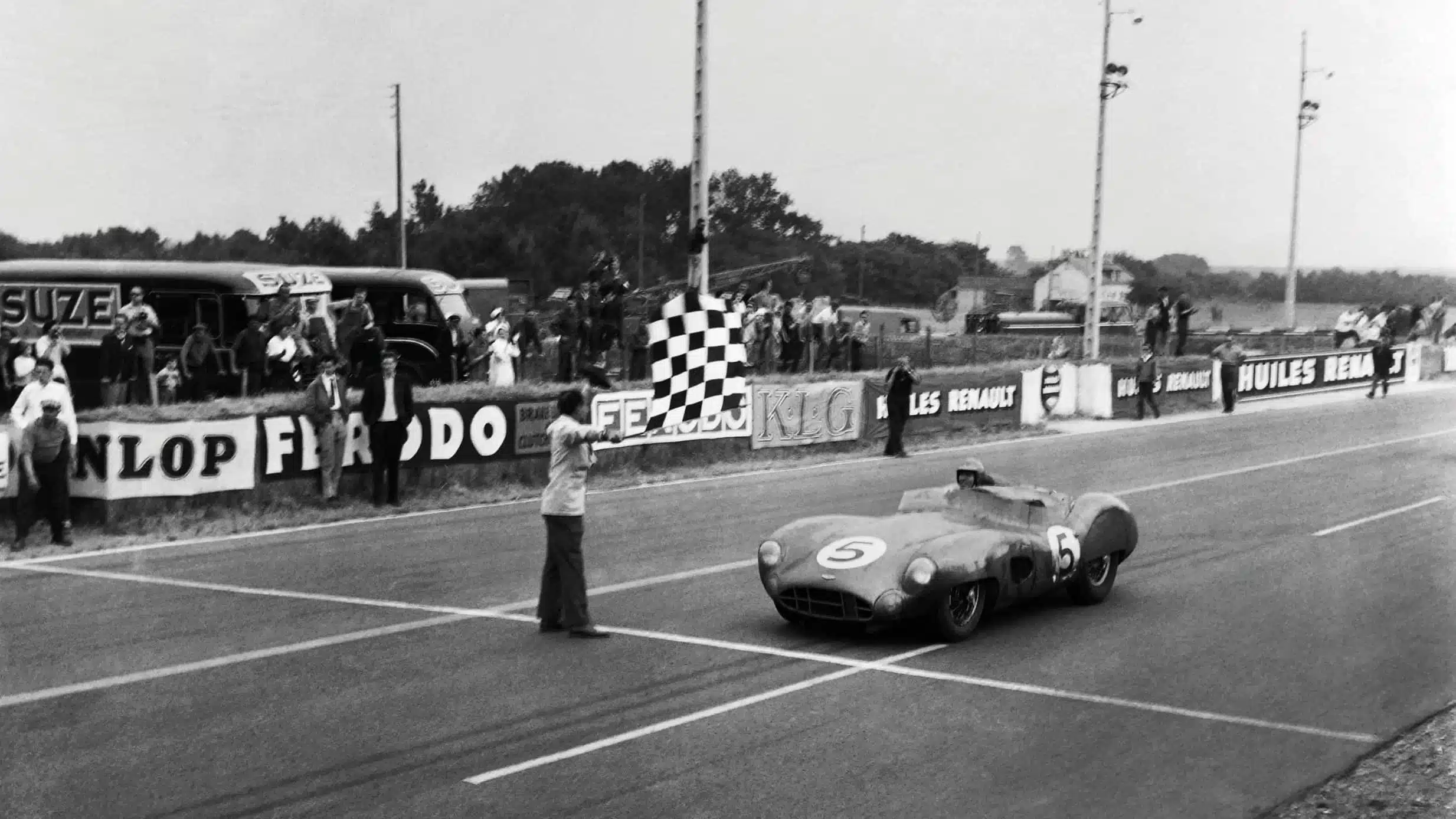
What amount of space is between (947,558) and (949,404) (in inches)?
626

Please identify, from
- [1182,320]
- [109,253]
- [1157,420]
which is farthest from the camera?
[1182,320]

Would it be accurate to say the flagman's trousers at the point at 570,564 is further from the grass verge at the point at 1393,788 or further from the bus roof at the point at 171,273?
the bus roof at the point at 171,273

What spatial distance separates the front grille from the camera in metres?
8.72

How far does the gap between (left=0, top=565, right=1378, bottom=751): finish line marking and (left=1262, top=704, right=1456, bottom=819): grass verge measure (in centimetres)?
30

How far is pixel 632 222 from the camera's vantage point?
1590 inches

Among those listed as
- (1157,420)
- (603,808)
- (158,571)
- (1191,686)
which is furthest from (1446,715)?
(1157,420)

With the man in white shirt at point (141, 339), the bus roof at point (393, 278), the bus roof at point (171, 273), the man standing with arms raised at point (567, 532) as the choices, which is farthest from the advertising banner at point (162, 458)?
the bus roof at point (393, 278)

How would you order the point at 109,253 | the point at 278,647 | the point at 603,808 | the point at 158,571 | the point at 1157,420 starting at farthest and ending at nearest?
the point at 1157,420 < the point at 109,253 < the point at 158,571 < the point at 278,647 < the point at 603,808

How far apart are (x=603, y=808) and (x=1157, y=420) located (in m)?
24.4

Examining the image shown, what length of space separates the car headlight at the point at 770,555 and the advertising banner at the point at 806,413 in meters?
11.2

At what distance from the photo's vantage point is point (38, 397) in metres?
12.6

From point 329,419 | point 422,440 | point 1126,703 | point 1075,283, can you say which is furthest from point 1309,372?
point 1075,283

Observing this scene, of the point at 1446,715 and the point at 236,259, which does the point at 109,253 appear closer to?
the point at 236,259

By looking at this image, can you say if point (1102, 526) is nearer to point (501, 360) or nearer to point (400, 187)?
point (501, 360)
